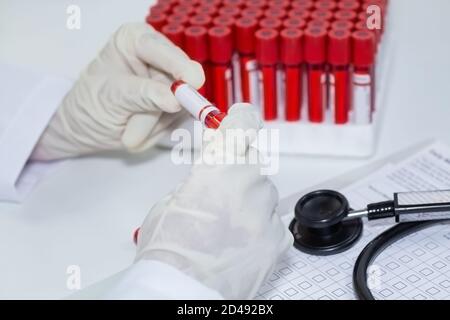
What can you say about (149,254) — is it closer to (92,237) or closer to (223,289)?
(223,289)

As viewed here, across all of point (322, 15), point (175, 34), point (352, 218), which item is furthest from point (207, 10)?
point (352, 218)

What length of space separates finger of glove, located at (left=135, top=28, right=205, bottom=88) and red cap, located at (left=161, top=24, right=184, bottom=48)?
0.05m

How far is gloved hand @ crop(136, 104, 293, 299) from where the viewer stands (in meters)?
0.78

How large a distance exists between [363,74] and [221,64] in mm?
237

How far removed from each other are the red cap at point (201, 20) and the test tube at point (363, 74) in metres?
0.26

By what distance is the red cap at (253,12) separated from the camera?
Answer: 1.21m

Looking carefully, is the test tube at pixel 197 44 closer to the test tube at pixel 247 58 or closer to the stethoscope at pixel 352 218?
the test tube at pixel 247 58

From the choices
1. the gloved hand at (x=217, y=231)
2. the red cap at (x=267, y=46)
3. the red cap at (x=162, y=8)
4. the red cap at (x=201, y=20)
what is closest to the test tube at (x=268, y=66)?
the red cap at (x=267, y=46)

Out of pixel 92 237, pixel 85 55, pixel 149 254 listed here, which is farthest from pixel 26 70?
pixel 149 254

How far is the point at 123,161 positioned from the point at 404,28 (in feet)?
2.30

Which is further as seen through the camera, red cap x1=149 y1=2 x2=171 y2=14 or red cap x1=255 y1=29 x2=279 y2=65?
red cap x1=149 y1=2 x2=171 y2=14

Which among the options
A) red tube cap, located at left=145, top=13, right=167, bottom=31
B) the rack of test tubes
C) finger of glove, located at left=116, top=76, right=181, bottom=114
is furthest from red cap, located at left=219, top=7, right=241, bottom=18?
finger of glove, located at left=116, top=76, right=181, bottom=114

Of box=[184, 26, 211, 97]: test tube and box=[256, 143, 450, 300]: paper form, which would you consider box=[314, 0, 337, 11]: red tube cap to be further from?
box=[256, 143, 450, 300]: paper form

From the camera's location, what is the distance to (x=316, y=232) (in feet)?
3.12
